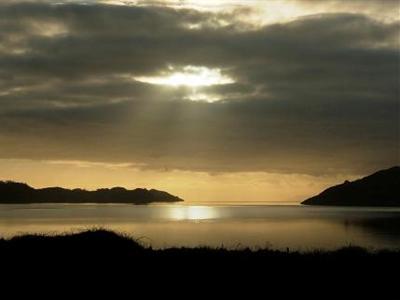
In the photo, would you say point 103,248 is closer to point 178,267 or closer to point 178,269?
point 178,267

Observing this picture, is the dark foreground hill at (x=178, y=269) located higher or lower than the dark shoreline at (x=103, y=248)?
lower

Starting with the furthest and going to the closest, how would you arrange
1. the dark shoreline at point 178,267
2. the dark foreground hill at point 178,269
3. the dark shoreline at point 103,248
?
the dark shoreline at point 103,248 < the dark shoreline at point 178,267 < the dark foreground hill at point 178,269

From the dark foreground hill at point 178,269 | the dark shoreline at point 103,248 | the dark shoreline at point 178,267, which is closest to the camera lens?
the dark foreground hill at point 178,269

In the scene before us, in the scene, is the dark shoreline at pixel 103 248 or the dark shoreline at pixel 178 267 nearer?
the dark shoreline at pixel 178 267

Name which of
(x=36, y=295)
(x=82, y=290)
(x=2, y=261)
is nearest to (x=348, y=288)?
(x=82, y=290)

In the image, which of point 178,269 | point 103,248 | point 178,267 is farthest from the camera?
point 103,248

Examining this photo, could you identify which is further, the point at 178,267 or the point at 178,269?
the point at 178,267

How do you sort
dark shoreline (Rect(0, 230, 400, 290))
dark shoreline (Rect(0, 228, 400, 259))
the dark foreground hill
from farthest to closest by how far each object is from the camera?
dark shoreline (Rect(0, 228, 400, 259)) < dark shoreline (Rect(0, 230, 400, 290)) < the dark foreground hill

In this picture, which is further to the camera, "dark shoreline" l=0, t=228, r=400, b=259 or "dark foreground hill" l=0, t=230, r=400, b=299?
"dark shoreline" l=0, t=228, r=400, b=259

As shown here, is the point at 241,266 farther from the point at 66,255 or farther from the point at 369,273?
the point at 66,255

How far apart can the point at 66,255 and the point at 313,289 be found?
13154mm

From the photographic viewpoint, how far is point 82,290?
80.7 ft

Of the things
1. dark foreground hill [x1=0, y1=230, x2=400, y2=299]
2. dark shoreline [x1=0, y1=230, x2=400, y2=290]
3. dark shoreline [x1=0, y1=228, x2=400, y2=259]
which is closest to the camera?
dark foreground hill [x1=0, y1=230, x2=400, y2=299]

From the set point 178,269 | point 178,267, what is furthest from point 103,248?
Answer: point 178,269
